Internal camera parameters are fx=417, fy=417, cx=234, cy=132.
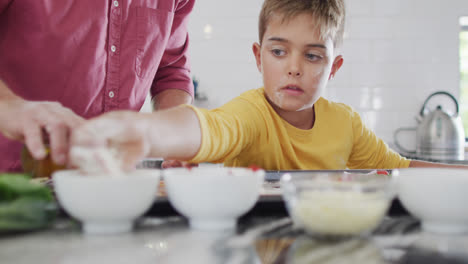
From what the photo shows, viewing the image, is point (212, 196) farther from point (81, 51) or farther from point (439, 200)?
point (81, 51)

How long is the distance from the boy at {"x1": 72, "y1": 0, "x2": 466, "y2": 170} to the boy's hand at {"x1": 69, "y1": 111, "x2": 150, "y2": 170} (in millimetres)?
191

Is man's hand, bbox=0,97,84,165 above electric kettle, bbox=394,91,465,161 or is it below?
above

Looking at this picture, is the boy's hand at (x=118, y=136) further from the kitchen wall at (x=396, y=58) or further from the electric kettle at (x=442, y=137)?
the kitchen wall at (x=396, y=58)

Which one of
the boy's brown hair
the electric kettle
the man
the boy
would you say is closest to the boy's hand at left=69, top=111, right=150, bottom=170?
the boy

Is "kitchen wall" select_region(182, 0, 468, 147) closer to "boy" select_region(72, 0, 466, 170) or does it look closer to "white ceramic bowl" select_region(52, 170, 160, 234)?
"boy" select_region(72, 0, 466, 170)

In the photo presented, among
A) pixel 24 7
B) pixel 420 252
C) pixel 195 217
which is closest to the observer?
pixel 420 252

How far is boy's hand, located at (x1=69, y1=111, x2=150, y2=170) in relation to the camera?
21.8 inches

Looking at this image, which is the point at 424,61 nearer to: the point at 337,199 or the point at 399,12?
the point at 399,12

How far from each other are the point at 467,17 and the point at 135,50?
2417mm

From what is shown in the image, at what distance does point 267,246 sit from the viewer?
49cm

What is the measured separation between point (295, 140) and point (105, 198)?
0.82 metres

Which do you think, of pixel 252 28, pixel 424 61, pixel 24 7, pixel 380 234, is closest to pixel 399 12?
pixel 424 61

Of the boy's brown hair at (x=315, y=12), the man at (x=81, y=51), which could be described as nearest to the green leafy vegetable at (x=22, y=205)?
A: the man at (x=81, y=51)

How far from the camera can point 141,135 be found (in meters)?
0.61
